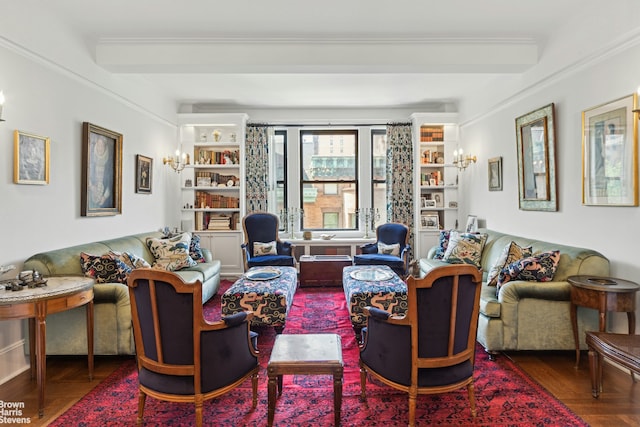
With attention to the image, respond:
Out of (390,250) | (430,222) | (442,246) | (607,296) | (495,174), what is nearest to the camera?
(607,296)

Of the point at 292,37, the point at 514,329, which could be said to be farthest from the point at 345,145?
the point at 514,329

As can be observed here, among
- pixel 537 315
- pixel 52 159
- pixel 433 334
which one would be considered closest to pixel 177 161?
pixel 52 159

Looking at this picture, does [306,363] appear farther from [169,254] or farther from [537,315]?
[169,254]

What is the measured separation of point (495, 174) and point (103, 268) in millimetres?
4994

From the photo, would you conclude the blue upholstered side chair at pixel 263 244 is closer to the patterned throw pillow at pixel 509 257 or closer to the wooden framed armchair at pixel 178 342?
the patterned throw pillow at pixel 509 257

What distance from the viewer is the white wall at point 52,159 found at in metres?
2.93

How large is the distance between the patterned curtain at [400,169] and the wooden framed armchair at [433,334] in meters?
4.47

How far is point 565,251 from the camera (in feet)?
11.3

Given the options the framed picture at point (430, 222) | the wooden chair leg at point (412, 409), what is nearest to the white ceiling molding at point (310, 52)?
the framed picture at point (430, 222)

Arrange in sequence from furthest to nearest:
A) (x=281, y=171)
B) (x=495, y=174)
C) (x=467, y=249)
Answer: (x=281, y=171), (x=495, y=174), (x=467, y=249)

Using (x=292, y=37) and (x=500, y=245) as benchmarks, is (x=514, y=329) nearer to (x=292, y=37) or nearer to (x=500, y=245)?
(x=500, y=245)

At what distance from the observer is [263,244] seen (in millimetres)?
5914

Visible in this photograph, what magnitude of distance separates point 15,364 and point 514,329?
420 cm

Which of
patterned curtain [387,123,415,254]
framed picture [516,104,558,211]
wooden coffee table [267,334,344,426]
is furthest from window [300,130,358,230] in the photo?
wooden coffee table [267,334,344,426]
